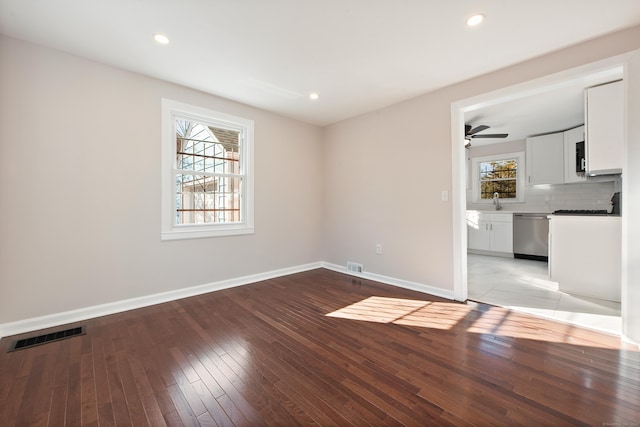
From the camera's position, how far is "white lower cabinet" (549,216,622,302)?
290cm

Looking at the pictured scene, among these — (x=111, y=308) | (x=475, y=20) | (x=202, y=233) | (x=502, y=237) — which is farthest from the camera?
(x=502, y=237)

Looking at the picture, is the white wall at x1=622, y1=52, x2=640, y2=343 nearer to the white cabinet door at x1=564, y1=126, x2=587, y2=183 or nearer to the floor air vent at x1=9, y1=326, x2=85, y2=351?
the white cabinet door at x1=564, y1=126, x2=587, y2=183

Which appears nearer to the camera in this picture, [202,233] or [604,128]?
[604,128]

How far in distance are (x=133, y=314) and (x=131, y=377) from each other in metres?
1.20

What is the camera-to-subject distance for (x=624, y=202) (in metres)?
2.13

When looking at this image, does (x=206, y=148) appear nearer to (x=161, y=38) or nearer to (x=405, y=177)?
(x=161, y=38)

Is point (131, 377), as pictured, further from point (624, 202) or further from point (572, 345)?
point (624, 202)

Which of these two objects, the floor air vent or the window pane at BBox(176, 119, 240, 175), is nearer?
the floor air vent

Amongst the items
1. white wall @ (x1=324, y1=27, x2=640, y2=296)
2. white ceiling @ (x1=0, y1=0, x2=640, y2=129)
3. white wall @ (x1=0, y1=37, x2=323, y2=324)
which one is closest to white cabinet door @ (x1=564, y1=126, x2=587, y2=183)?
white wall @ (x1=324, y1=27, x2=640, y2=296)

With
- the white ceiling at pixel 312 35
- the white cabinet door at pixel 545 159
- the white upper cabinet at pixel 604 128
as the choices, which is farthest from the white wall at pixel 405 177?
the white cabinet door at pixel 545 159

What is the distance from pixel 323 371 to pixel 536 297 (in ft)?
9.52

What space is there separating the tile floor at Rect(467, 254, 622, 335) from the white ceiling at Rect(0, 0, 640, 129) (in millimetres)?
2565

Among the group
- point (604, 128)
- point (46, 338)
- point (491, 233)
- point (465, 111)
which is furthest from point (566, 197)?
point (46, 338)

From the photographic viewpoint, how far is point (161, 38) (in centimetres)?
227
